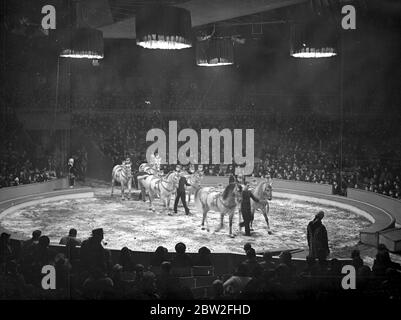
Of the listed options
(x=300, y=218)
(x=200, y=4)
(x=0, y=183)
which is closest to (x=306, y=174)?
(x=300, y=218)

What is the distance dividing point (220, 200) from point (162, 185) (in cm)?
287

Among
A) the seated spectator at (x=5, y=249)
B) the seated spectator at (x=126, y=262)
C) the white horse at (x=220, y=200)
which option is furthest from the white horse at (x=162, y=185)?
the seated spectator at (x=126, y=262)

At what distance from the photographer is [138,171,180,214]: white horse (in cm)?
1208

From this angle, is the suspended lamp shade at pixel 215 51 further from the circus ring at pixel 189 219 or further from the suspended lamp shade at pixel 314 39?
the circus ring at pixel 189 219

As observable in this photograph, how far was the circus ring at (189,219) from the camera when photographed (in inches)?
370

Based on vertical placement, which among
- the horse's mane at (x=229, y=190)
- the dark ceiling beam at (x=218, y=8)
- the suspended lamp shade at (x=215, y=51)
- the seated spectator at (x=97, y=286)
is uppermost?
the dark ceiling beam at (x=218, y=8)

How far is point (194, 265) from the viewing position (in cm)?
647

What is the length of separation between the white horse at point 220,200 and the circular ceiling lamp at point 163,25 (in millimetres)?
3133

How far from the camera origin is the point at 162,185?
12.2 metres

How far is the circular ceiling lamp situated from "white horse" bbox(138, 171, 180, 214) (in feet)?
15.9

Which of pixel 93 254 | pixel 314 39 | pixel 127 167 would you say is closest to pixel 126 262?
pixel 93 254

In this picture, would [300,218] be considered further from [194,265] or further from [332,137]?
[194,265]

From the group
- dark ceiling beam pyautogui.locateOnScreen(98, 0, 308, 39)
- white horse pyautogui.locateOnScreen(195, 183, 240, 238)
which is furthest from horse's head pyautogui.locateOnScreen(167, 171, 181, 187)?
dark ceiling beam pyautogui.locateOnScreen(98, 0, 308, 39)
